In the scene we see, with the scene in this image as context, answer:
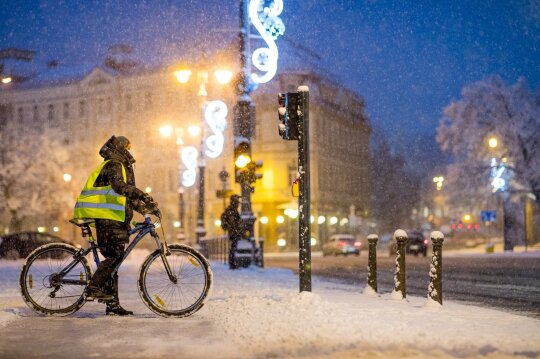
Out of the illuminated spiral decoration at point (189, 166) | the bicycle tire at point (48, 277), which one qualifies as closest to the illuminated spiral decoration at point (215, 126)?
the illuminated spiral decoration at point (189, 166)

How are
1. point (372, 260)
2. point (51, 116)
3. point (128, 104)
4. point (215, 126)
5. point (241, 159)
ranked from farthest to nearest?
point (51, 116) < point (128, 104) < point (215, 126) < point (241, 159) < point (372, 260)

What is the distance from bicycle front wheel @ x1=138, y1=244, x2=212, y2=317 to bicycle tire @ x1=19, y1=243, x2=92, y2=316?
663 millimetres

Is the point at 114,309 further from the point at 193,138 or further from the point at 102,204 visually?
the point at 193,138

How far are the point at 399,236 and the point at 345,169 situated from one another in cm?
5930

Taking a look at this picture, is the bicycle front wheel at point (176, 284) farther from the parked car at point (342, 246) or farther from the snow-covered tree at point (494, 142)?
the snow-covered tree at point (494, 142)

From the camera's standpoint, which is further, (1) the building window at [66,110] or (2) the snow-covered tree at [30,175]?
(1) the building window at [66,110]

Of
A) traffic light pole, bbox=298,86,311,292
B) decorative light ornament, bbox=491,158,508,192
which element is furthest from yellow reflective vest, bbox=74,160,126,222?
decorative light ornament, bbox=491,158,508,192

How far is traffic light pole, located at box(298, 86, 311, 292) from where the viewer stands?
9117mm

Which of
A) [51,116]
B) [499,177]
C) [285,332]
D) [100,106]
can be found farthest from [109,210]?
[51,116]

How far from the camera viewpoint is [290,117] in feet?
31.4

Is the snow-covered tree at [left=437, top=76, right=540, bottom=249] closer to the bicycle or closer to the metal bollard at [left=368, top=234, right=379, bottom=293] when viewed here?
the metal bollard at [left=368, top=234, right=379, bottom=293]

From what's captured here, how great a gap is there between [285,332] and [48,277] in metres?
2.98

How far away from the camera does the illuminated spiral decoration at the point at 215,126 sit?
118 ft

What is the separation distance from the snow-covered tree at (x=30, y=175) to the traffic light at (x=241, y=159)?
40.5m
